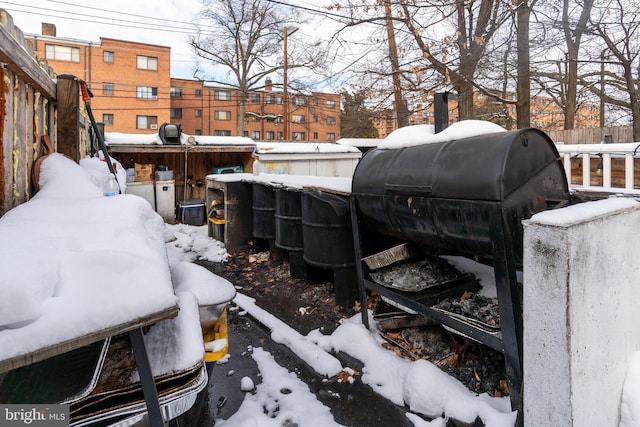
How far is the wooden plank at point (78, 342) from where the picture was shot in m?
1.12

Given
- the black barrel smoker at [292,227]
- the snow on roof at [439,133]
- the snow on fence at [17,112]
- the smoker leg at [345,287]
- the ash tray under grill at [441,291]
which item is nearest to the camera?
the snow on fence at [17,112]

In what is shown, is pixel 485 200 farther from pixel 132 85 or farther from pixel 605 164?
pixel 132 85

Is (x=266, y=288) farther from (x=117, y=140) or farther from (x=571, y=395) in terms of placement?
(x=117, y=140)

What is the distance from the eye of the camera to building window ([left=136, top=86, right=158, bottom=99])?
91.2 feet

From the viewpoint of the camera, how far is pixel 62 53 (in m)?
25.8

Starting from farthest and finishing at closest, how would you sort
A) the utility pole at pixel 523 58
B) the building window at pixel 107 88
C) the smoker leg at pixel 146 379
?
the building window at pixel 107 88 → the utility pole at pixel 523 58 → the smoker leg at pixel 146 379

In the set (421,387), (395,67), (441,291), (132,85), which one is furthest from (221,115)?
(421,387)

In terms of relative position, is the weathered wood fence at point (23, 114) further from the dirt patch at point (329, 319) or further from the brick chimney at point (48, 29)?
the brick chimney at point (48, 29)

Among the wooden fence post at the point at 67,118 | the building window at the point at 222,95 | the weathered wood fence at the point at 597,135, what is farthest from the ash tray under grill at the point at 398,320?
the building window at the point at 222,95

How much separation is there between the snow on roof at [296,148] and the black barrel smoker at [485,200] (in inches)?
356

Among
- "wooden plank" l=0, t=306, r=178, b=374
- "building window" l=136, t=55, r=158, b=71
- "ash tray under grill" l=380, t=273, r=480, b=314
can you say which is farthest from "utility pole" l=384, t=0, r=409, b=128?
"building window" l=136, t=55, r=158, b=71

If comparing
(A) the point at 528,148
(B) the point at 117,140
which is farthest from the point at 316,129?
(A) the point at 528,148

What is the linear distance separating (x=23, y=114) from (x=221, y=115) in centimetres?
3363

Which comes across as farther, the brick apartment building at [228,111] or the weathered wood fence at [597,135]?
the brick apartment building at [228,111]
